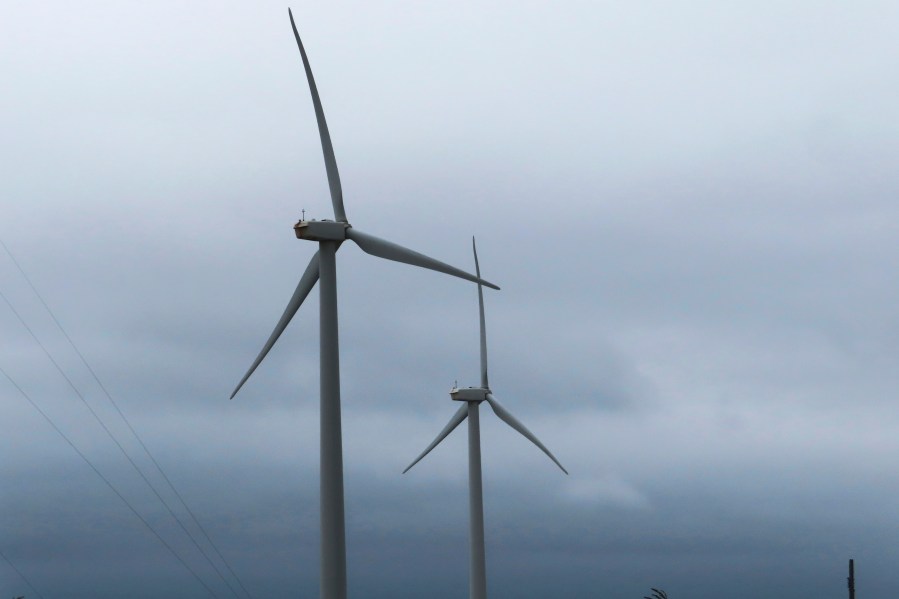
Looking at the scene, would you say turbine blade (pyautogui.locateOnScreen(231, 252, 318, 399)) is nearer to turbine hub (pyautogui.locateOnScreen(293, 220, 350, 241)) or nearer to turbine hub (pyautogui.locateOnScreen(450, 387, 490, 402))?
turbine hub (pyautogui.locateOnScreen(293, 220, 350, 241))

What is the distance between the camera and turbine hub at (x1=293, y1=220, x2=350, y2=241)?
59094 mm

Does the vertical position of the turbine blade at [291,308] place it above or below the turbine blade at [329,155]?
below

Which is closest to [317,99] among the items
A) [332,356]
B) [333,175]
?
[333,175]

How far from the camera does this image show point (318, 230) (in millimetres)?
59219

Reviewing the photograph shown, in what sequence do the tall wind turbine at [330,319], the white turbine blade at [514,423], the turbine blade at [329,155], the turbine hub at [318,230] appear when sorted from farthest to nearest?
the white turbine blade at [514,423] → the turbine blade at [329,155] → the turbine hub at [318,230] → the tall wind turbine at [330,319]

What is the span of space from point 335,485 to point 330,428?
242 cm

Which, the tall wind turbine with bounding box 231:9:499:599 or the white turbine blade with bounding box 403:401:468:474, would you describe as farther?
the white turbine blade with bounding box 403:401:468:474

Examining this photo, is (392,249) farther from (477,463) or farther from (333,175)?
(477,463)

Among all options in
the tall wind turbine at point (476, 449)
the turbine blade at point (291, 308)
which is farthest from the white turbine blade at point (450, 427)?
the turbine blade at point (291, 308)

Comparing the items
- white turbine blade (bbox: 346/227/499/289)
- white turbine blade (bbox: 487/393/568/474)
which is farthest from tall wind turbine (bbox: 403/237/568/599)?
white turbine blade (bbox: 346/227/499/289)

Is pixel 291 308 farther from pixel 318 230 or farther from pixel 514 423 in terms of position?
pixel 514 423

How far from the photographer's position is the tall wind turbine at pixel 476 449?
312 feet

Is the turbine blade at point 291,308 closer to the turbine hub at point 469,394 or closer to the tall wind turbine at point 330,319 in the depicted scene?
the tall wind turbine at point 330,319

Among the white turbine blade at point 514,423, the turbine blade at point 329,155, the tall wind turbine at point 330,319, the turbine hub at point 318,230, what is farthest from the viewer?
the white turbine blade at point 514,423
